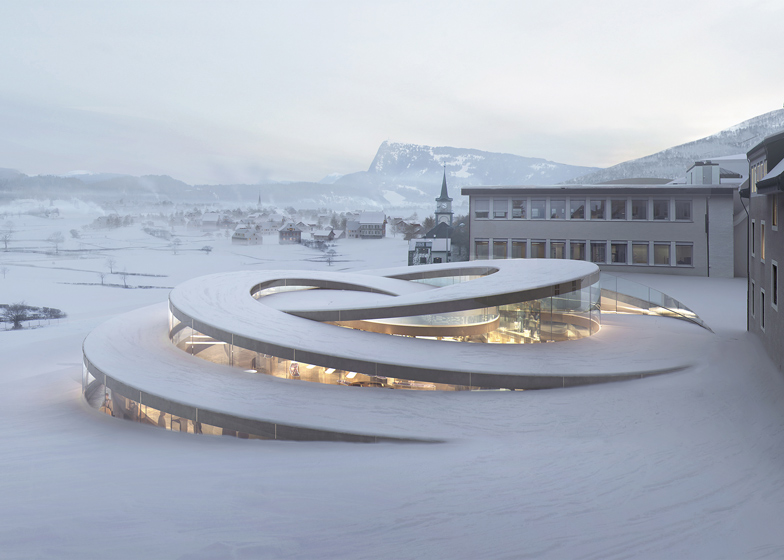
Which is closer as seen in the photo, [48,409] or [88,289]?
[48,409]

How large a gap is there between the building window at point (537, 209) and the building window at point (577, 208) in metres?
1.66

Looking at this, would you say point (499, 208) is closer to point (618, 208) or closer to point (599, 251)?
point (599, 251)

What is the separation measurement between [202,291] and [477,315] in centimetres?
960

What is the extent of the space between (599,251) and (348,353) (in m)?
23.6

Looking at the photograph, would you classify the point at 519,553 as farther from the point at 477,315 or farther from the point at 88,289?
the point at 88,289

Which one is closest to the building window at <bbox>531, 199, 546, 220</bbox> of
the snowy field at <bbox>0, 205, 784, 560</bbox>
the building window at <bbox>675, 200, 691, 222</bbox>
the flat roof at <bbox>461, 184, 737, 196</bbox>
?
the flat roof at <bbox>461, 184, 737, 196</bbox>

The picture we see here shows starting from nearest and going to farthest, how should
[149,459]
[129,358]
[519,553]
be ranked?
[519,553], [149,459], [129,358]

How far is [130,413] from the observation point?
11992 mm

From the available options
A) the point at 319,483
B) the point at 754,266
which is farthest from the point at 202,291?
the point at 754,266

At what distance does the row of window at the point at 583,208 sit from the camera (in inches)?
1210

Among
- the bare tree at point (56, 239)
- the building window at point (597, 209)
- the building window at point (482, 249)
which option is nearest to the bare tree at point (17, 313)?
the bare tree at point (56, 239)

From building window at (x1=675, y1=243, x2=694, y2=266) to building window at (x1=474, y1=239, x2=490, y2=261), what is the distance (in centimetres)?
1113

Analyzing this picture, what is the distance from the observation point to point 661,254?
102ft

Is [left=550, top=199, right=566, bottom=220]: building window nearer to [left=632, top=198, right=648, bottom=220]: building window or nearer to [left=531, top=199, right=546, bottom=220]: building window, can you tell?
[left=531, top=199, right=546, bottom=220]: building window
